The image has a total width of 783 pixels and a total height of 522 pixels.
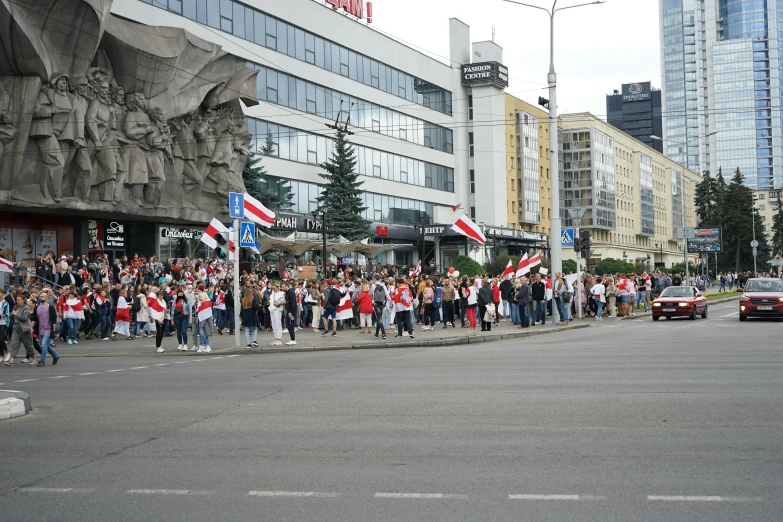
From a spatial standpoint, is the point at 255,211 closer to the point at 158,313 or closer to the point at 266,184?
the point at 158,313

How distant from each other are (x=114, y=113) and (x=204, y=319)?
18037 millimetres

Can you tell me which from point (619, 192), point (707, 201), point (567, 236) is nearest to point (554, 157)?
point (567, 236)

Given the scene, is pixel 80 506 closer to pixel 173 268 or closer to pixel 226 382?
pixel 226 382

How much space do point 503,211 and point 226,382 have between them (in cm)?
7443

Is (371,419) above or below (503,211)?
below

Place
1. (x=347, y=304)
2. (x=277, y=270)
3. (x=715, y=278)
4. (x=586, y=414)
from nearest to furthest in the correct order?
1. (x=586, y=414)
2. (x=347, y=304)
3. (x=277, y=270)
4. (x=715, y=278)

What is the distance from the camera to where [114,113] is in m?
37.5

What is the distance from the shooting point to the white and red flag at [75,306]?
2609cm

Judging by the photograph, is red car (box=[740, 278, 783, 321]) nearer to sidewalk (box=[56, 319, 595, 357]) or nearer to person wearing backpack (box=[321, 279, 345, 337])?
sidewalk (box=[56, 319, 595, 357])

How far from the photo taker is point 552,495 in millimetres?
6465

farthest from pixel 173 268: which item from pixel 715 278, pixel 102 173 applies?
pixel 715 278

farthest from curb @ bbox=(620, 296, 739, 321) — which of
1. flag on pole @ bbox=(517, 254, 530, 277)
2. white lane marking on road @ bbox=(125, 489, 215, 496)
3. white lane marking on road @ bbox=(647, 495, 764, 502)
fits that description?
white lane marking on road @ bbox=(125, 489, 215, 496)

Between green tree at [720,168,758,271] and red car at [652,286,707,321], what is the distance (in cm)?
8168

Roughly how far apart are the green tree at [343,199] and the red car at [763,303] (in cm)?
2566
